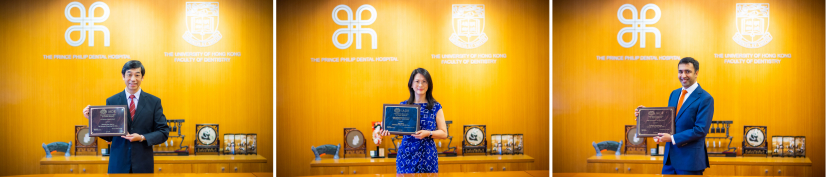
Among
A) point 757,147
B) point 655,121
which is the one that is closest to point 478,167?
point 655,121

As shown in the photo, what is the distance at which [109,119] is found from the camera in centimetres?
293

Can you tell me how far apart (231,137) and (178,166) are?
1.49 feet

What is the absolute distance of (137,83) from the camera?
3189mm

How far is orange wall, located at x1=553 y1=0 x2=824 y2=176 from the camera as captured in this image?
12.1ft

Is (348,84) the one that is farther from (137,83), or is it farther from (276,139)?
(137,83)

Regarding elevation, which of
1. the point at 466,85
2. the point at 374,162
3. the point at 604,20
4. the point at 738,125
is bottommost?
the point at 374,162

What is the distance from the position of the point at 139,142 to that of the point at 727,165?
4.46 metres

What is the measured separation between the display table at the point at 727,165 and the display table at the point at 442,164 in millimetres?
631

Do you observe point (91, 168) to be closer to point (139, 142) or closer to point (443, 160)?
point (139, 142)

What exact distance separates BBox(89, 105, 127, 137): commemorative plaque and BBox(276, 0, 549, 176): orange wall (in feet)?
3.86

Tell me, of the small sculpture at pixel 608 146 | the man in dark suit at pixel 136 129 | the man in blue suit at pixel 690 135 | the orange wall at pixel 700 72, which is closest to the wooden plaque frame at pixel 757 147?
the orange wall at pixel 700 72

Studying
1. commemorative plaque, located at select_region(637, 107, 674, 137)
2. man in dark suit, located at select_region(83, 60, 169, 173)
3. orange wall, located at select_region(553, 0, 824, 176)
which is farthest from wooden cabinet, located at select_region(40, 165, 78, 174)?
commemorative plaque, located at select_region(637, 107, 674, 137)

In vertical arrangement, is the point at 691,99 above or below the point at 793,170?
above

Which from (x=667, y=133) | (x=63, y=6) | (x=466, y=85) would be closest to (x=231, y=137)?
(x=63, y=6)
